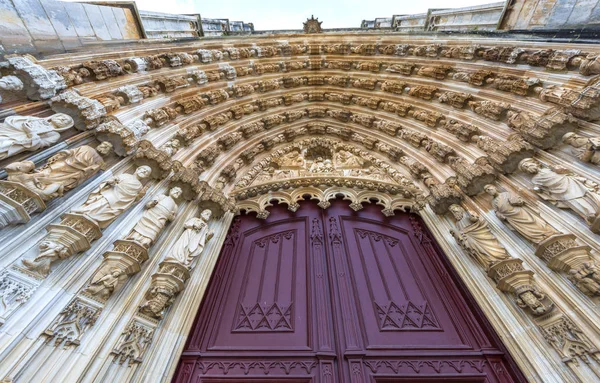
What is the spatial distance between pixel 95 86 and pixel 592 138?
574 cm

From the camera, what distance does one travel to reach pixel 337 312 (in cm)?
321

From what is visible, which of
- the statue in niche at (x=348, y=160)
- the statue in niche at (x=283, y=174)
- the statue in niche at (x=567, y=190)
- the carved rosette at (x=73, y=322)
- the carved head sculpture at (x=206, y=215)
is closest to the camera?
the carved rosette at (x=73, y=322)

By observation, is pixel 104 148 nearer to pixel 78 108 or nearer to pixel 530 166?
pixel 78 108

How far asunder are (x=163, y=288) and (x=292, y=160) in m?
3.76

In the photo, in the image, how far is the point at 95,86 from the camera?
12.2 ft

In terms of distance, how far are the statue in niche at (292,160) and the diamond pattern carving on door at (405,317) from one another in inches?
125

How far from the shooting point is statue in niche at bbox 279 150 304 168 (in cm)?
573

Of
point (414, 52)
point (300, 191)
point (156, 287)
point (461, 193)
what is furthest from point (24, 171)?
point (414, 52)

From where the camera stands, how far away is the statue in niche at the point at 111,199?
2588 millimetres

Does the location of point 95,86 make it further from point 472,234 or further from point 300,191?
point 472,234

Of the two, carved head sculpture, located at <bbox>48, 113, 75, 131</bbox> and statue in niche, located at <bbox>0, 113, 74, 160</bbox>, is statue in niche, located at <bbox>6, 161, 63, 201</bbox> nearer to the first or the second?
statue in niche, located at <bbox>0, 113, 74, 160</bbox>

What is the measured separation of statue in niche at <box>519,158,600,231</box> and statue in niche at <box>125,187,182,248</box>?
13.3ft

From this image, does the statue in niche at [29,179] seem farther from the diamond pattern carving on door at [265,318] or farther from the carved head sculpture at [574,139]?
the carved head sculpture at [574,139]

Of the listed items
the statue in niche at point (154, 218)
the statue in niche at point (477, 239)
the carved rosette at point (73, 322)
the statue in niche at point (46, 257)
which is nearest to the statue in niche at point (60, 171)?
the statue in niche at point (46, 257)
